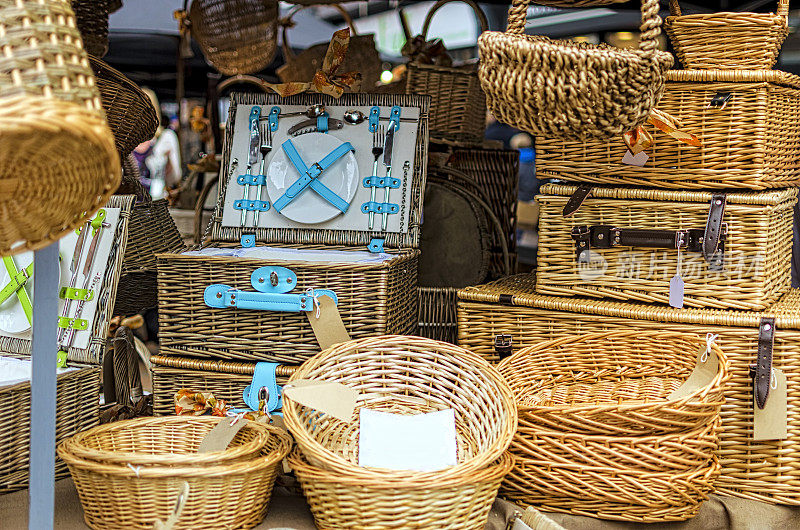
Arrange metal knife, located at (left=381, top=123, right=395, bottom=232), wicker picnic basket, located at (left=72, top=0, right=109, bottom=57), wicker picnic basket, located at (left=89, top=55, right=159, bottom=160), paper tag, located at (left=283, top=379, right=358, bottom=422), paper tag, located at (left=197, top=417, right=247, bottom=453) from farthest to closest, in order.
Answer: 1. wicker picnic basket, located at (left=72, top=0, right=109, bottom=57)
2. metal knife, located at (left=381, top=123, right=395, bottom=232)
3. wicker picnic basket, located at (left=89, top=55, right=159, bottom=160)
4. paper tag, located at (left=197, top=417, right=247, bottom=453)
5. paper tag, located at (left=283, top=379, right=358, bottom=422)

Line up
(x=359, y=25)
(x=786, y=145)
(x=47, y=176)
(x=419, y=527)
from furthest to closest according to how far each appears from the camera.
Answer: (x=359, y=25) < (x=786, y=145) < (x=419, y=527) < (x=47, y=176)

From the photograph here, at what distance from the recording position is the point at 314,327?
212cm

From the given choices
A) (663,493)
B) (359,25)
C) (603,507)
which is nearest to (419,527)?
(603,507)

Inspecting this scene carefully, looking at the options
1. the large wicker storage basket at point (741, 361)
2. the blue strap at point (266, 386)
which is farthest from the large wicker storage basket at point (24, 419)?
the large wicker storage basket at point (741, 361)

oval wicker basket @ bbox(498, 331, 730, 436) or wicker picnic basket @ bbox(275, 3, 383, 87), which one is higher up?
wicker picnic basket @ bbox(275, 3, 383, 87)

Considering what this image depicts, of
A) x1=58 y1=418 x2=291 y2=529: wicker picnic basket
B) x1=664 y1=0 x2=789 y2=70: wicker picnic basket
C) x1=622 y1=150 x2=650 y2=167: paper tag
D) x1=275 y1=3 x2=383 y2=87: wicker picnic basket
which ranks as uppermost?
x1=275 y1=3 x2=383 y2=87: wicker picnic basket

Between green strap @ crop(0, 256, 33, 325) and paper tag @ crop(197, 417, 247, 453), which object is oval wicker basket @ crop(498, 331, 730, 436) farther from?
green strap @ crop(0, 256, 33, 325)

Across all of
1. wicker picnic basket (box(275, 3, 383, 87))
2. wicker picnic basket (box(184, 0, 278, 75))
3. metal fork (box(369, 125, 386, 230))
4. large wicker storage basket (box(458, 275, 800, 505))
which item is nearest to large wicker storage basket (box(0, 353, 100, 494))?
metal fork (box(369, 125, 386, 230))

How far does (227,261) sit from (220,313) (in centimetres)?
15

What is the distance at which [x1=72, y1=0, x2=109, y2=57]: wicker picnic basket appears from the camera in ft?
9.15

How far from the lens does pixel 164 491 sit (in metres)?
1.57

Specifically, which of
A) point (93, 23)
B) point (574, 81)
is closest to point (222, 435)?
point (574, 81)

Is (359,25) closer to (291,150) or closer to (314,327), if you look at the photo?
(291,150)

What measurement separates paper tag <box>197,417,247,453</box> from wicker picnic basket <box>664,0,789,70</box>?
151 centimetres
